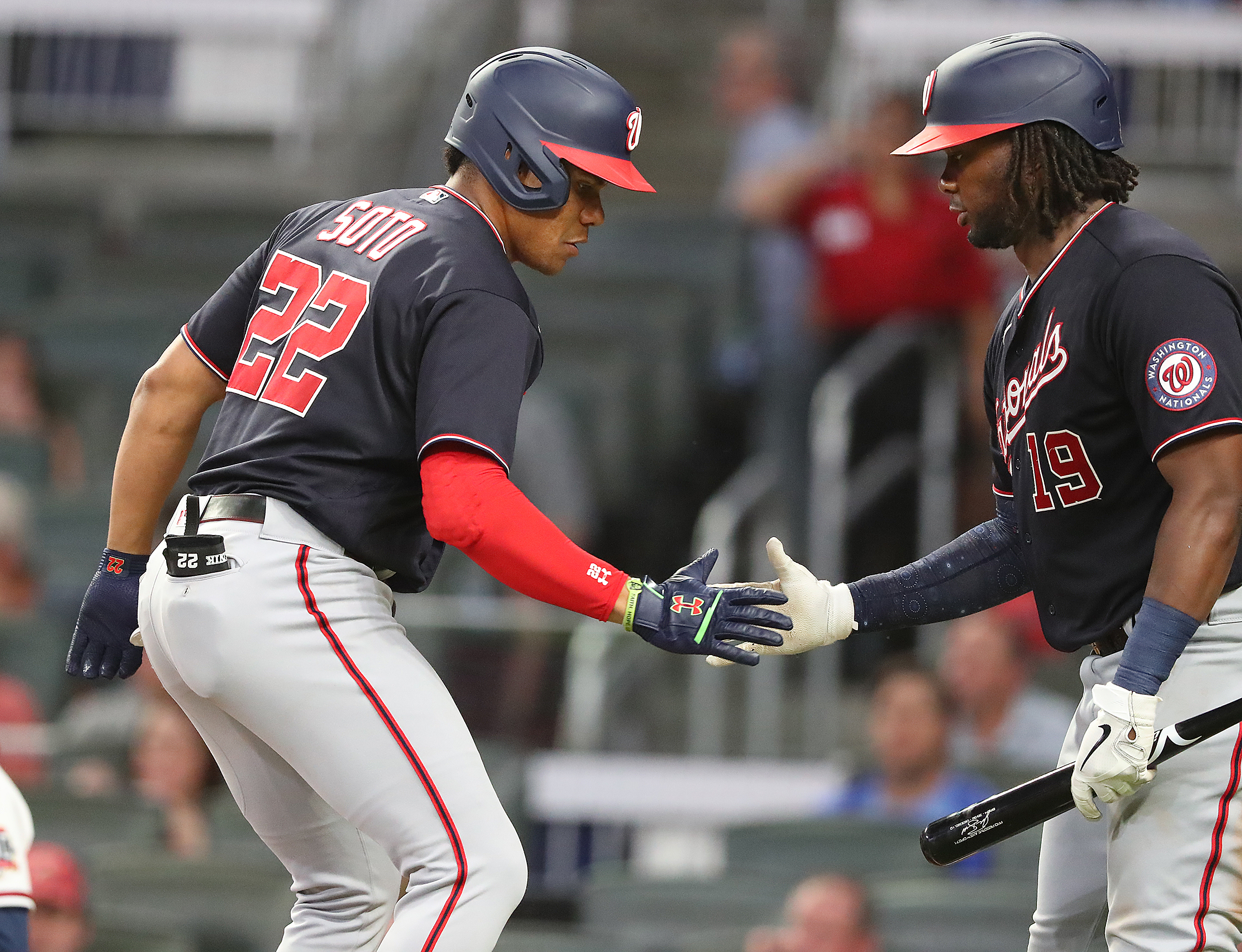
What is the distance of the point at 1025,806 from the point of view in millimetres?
3020

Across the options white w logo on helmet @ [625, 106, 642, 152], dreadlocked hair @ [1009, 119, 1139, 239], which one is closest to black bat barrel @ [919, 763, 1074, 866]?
dreadlocked hair @ [1009, 119, 1139, 239]

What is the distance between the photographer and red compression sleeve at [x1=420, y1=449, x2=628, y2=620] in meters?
2.82

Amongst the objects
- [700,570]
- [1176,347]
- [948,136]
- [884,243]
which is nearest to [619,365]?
[884,243]

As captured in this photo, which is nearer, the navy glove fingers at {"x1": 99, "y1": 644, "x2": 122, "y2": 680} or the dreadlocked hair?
the dreadlocked hair

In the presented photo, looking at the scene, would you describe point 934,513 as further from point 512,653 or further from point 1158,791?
point 1158,791

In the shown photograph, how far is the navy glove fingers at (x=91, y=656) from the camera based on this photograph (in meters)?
3.38

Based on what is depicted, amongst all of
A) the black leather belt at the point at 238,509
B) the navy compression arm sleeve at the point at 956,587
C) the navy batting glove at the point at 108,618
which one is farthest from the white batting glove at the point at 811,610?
the navy batting glove at the point at 108,618

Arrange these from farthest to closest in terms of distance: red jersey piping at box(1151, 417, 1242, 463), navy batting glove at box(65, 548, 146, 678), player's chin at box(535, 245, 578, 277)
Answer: navy batting glove at box(65, 548, 146, 678) < player's chin at box(535, 245, 578, 277) < red jersey piping at box(1151, 417, 1242, 463)

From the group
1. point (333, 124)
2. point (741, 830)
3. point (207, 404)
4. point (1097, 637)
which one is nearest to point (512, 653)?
point (741, 830)

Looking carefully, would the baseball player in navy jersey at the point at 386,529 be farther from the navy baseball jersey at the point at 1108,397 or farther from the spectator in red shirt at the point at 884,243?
the spectator in red shirt at the point at 884,243

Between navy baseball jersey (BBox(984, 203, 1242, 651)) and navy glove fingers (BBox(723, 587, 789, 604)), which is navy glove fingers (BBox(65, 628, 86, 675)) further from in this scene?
navy baseball jersey (BBox(984, 203, 1242, 651))

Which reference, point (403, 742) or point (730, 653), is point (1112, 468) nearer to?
point (730, 653)

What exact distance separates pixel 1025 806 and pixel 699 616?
66 centimetres

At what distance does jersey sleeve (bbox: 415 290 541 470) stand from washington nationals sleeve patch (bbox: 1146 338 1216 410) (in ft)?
3.40
